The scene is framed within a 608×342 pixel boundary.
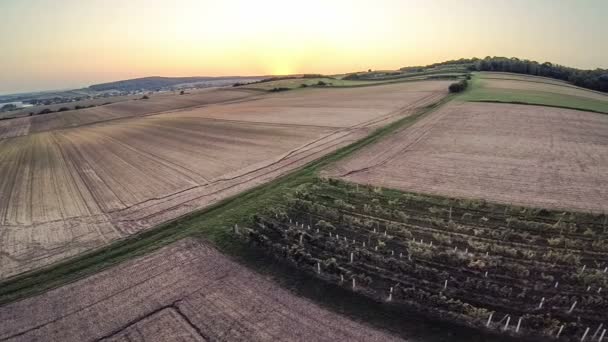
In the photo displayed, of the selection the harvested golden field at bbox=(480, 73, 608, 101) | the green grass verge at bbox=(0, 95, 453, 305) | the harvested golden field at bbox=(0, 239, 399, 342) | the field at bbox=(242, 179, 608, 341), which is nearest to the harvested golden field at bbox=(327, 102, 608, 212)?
the field at bbox=(242, 179, 608, 341)

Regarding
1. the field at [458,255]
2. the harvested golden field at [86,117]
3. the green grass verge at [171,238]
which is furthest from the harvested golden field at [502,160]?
the harvested golden field at [86,117]

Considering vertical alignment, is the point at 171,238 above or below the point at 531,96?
below

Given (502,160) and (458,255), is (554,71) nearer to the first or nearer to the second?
(502,160)

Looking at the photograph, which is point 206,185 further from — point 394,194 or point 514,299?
point 514,299

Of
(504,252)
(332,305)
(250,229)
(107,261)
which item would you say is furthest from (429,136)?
(107,261)

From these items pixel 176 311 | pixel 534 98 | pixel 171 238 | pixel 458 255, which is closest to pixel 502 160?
pixel 458 255

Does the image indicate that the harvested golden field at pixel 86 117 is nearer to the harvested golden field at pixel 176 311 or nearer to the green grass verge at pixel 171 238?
the green grass verge at pixel 171 238
